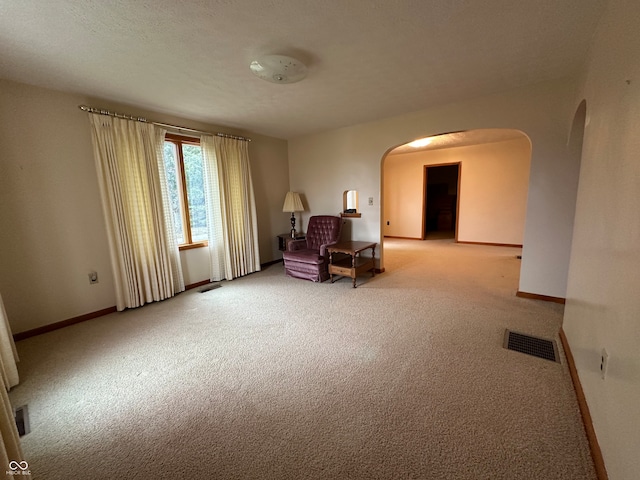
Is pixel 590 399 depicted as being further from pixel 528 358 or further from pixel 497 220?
pixel 497 220

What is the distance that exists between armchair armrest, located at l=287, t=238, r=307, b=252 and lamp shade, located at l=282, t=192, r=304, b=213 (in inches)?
25.6

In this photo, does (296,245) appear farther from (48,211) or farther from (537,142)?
(537,142)

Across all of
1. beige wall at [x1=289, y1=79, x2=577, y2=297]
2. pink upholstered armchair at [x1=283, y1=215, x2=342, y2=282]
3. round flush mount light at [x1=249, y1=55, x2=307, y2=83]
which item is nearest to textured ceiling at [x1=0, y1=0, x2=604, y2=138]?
round flush mount light at [x1=249, y1=55, x2=307, y2=83]

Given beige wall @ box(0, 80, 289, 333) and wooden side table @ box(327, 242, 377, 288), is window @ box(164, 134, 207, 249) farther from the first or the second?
wooden side table @ box(327, 242, 377, 288)

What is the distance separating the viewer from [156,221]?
3395 millimetres

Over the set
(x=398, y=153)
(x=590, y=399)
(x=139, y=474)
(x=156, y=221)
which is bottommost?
(x=139, y=474)

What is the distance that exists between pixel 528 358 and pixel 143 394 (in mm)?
2812

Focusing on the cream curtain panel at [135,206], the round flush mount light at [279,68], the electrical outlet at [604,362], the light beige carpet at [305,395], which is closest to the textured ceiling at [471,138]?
the round flush mount light at [279,68]

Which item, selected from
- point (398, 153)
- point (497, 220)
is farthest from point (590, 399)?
point (398, 153)

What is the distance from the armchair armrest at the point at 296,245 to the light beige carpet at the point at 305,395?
1470 mm

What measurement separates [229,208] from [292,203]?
3.78ft

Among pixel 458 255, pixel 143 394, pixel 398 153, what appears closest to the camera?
pixel 143 394

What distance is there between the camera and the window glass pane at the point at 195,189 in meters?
3.88

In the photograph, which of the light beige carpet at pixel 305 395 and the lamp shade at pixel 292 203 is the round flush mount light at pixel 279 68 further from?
the lamp shade at pixel 292 203
